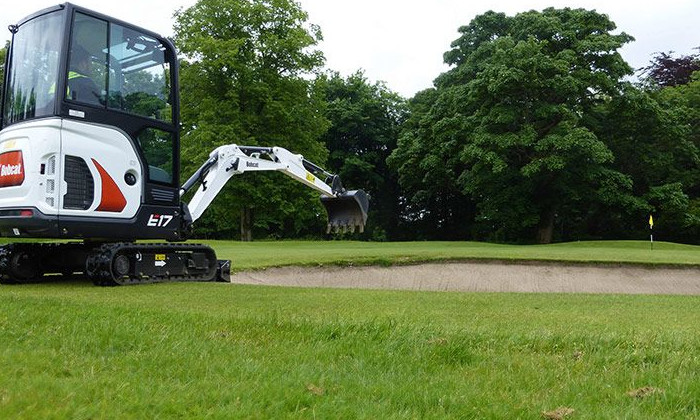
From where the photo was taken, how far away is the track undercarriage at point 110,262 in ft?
27.0

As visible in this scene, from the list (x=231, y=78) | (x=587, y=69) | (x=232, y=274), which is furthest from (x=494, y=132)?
(x=232, y=274)

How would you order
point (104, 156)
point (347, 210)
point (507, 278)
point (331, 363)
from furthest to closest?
point (507, 278) < point (347, 210) < point (104, 156) < point (331, 363)

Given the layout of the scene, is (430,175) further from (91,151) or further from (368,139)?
(91,151)

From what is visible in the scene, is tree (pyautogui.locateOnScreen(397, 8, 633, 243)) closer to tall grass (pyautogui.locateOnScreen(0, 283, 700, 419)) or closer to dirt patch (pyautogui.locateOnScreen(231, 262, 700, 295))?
dirt patch (pyautogui.locateOnScreen(231, 262, 700, 295))

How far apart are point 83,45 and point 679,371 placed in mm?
7730

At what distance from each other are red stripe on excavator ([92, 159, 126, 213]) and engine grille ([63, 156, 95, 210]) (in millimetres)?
140

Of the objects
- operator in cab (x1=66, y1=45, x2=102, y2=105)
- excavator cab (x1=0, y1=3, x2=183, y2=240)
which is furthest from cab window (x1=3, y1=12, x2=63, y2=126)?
operator in cab (x1=66, y1=45, x2=102, y2=105)

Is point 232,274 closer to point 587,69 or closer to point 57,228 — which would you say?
point 57,228

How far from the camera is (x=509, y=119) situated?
27828mm

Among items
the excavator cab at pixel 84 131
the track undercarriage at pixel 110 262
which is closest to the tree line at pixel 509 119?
the track undercarriage at pixel 110 262

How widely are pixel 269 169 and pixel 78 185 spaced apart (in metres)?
4.08

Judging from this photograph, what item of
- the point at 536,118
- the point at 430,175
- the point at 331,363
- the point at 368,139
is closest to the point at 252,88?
the point at 430,175

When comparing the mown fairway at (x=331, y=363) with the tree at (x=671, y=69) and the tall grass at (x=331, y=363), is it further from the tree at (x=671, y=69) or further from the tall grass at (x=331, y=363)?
the tree at (x=671, y=69)

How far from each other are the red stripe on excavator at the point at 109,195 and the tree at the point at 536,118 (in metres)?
21.5
